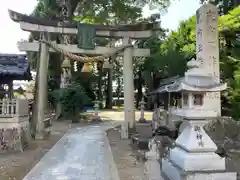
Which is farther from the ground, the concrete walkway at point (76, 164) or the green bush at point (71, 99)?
the green bush at point (71, 99)

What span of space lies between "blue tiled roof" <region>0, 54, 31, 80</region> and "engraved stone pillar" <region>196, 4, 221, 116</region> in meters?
7.87

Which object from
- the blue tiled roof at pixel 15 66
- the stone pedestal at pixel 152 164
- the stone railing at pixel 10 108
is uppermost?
the blue tiled roof at pixel 15 66

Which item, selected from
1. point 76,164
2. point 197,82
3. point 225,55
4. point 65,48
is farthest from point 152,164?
point 225,55

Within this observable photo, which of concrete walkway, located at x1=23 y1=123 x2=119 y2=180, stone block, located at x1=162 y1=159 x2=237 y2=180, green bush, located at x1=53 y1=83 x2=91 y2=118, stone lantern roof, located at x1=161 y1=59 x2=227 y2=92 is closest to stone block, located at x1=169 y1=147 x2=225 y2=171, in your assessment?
stone block, located at x1=162 y1=159 x2=237 y2=180

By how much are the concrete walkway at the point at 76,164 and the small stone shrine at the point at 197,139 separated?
1894 millimetres

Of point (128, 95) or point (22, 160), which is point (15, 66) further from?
point (128, 95)

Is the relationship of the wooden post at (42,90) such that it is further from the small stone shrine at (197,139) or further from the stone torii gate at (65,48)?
the small stone shrine at (197,139)

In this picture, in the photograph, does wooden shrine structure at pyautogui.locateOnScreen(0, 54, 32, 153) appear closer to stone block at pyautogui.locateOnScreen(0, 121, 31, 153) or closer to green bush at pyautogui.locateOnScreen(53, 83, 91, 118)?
stone block at pyautogui.locateOnScreen(0, 121, 31, 153)

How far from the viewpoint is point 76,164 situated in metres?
8.91

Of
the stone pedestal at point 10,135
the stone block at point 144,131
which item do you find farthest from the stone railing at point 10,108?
the stone block at point 144,131

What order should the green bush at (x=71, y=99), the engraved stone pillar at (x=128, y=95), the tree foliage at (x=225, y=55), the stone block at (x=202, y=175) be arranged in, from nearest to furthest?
the stone block at (x=202, y=175), the engraved stone pillar at (x=128, y=95), the tree foliage at (x=225, y=55), the green bush at (x=71, y=99)

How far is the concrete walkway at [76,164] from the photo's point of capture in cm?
757

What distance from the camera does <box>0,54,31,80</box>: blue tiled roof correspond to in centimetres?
1143

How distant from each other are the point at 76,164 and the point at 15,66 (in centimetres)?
554
